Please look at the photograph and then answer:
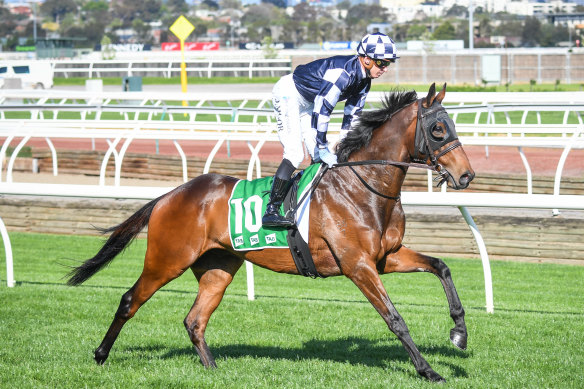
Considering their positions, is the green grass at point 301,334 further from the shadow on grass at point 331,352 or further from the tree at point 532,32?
the tree at point 532,32

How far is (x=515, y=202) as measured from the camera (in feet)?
18.4

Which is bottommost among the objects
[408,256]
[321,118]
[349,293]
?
[349,293]

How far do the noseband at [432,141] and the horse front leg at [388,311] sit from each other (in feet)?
1.91

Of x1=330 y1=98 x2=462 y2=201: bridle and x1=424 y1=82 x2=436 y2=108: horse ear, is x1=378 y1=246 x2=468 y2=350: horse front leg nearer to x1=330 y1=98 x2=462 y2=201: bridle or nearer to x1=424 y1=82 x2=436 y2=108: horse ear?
x1=330 y1=98 x2=462 y2=201: bridle

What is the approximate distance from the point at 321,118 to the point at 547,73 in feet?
116

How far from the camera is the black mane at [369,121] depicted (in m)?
4.54

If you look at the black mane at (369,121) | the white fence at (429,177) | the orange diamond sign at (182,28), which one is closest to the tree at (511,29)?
the orange diamond sign at (182,28)

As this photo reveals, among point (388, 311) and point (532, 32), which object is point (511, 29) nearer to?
point (532, 32)

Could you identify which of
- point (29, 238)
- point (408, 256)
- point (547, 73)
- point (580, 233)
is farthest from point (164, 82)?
point (408, 256)

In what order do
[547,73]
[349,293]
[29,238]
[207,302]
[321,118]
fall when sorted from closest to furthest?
[321,118] → [207,302] → [349,293] → [29,238] → [547,73]

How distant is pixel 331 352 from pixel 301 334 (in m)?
0.48

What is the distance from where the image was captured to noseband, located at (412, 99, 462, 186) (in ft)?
14.0

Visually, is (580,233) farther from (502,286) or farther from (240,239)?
(240,239)

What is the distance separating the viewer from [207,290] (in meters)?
4.89
